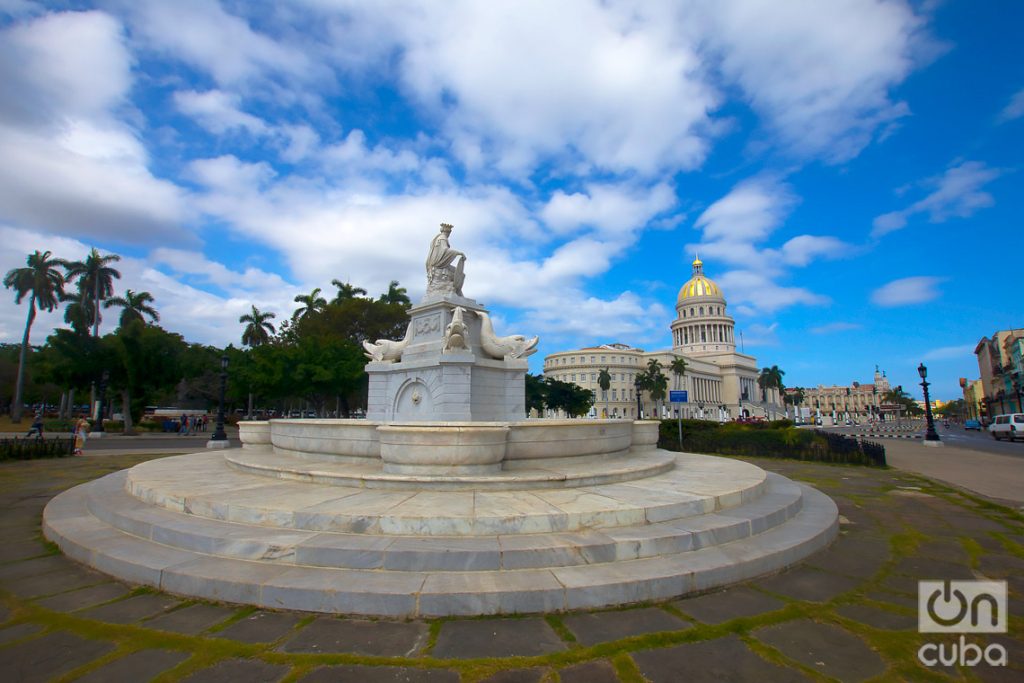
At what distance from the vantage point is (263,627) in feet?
11.6

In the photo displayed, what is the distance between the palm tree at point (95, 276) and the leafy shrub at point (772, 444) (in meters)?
54.8

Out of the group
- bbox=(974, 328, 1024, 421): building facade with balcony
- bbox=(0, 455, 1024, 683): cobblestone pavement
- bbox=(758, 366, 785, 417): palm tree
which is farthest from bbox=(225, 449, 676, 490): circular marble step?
bbox=(758, 366, 785, 417): palm tree

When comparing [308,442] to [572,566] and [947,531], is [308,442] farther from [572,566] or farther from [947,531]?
[947,531]

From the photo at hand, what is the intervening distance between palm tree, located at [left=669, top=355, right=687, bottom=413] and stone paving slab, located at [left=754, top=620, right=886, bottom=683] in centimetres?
9822

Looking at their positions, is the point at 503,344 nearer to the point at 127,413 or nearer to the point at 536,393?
the point at 127,413

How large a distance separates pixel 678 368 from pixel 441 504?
322 ft

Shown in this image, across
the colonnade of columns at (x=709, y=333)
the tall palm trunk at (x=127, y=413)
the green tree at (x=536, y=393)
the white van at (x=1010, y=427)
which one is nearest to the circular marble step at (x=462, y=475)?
the tall palm trunk at (x=127, y=413)

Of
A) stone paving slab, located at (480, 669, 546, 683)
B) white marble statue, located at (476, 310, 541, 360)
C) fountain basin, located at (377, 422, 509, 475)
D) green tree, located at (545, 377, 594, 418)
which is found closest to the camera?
stone paving slab, located at (480, 669, 546, 683)

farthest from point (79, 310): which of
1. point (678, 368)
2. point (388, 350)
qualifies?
point (678, 368)

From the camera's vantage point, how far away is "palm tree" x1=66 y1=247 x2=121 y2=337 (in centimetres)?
4728

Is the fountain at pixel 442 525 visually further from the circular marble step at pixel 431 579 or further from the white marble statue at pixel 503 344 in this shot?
the white marble statue at pixel 503 344

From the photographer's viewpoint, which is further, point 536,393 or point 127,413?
point 536,393

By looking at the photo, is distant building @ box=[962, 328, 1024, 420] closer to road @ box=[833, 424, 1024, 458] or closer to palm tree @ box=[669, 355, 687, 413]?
road @ box=[833, 424, 1024, 458]

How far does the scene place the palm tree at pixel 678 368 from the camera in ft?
318
